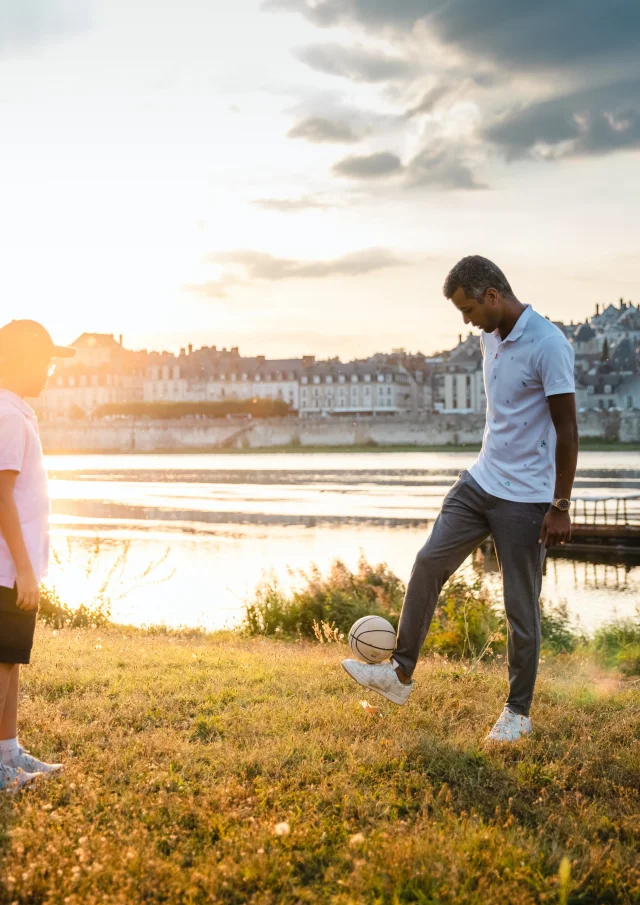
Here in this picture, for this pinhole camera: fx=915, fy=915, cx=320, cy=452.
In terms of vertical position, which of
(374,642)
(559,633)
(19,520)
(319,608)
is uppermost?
(19,520)

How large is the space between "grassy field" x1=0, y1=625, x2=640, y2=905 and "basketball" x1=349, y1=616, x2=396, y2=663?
0.90 ft

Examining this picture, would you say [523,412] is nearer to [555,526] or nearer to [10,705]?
[555,526]

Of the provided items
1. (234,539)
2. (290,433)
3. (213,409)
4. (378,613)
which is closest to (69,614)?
(378,613)

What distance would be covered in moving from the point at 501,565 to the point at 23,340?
2343 mm

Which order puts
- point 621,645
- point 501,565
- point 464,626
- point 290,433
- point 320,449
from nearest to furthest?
1. point 501,565
2. point 464,626
3. point 621,645
4. point 320,449
5. point 290,433

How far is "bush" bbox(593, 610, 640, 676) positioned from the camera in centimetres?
811

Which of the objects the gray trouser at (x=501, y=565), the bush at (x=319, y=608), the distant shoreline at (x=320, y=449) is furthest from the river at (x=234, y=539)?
the distant shoreline at (x=320, y=449)

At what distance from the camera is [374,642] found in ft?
14.5

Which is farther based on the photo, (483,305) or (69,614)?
(69,614)

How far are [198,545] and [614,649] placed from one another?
11.3 metres

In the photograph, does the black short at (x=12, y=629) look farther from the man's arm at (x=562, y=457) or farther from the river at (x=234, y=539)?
the river at (x=234, y=539)

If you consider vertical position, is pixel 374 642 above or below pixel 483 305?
below

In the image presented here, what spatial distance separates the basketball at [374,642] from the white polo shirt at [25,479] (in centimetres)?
158

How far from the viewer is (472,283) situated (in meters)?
4.08
